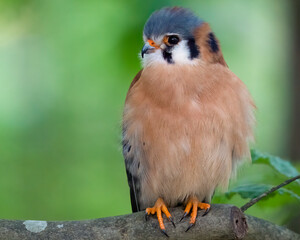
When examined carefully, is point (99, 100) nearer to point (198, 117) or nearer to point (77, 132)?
point (77, 132)

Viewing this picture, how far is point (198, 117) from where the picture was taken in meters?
3.70

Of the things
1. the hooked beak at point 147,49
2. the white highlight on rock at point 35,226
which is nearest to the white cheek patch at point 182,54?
the hooked beak at point 147,49

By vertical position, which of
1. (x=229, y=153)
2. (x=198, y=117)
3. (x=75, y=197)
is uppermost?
(x=198, y=117)

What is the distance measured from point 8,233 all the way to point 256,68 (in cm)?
768

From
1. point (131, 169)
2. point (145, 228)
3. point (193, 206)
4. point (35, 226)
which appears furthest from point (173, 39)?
point (35, 226)

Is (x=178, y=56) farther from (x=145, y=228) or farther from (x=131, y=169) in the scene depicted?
(x=145, y=228)

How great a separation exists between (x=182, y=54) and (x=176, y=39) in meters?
0.11

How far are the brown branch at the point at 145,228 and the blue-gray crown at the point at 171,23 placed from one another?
1.18 meters

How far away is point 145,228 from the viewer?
3.38 meters

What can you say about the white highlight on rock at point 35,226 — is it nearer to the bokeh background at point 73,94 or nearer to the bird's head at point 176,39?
the bird's head at point 176,39

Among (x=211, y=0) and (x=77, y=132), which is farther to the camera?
(x=77, y=132)

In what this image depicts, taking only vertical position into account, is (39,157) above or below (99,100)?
below

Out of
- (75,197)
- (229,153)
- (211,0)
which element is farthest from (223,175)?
(75,197)

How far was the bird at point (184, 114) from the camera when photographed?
3.72 meters
